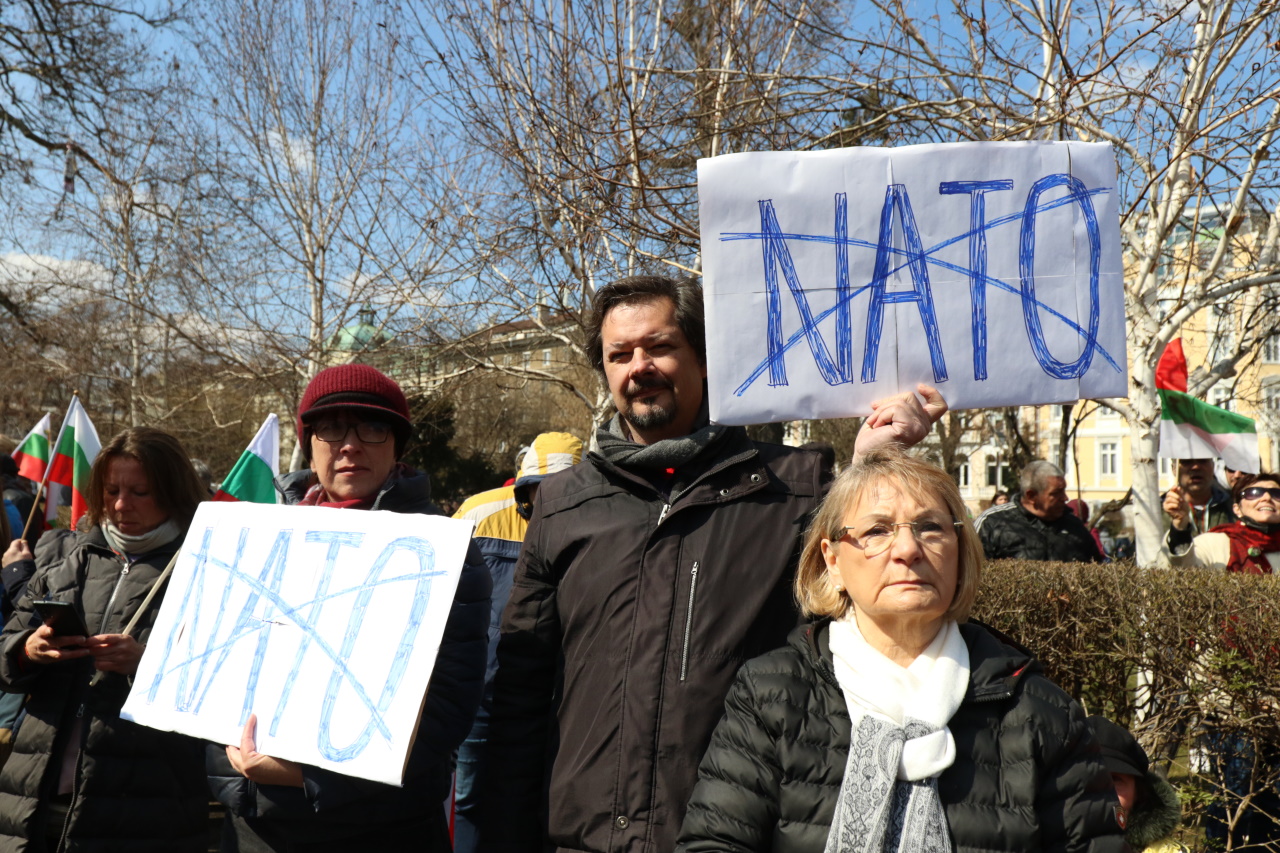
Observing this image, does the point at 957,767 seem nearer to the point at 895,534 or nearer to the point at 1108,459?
the point at 895,534

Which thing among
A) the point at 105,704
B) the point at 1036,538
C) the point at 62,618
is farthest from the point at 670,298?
the point at 1036,538

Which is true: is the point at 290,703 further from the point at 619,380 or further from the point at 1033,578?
the point at 1033,578

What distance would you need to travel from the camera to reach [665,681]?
85.7 inches

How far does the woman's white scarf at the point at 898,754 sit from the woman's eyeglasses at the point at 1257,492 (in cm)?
405

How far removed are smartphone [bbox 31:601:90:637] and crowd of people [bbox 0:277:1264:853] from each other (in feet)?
0.12

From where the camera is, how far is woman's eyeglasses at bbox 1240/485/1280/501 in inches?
203

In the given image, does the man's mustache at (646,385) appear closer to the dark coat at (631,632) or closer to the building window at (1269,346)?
the dark coat at (631,632)

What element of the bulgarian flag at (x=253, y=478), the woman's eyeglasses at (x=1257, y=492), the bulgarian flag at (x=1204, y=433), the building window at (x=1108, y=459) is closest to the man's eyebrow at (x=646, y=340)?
the bulgarian flag at (x=253, y=478)

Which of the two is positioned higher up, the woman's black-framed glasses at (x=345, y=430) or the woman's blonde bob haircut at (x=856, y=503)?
the woman's black-framed glasses at (x=345, y=430)

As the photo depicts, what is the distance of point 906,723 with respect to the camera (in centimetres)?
185

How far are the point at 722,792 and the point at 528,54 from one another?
9.81 meters

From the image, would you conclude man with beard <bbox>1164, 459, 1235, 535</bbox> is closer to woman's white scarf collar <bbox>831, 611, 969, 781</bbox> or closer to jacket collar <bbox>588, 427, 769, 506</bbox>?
jacket collar <bbox>588, 427, 769, 506</bbox>

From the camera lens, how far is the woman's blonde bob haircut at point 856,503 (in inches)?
79.4

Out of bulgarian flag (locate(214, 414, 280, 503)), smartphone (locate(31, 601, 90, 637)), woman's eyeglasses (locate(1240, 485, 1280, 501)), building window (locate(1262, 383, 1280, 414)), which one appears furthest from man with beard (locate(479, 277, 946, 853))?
building window (locate(1262, 383, 1280, 414))
